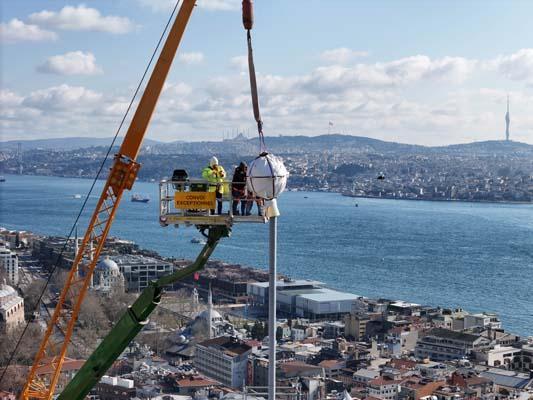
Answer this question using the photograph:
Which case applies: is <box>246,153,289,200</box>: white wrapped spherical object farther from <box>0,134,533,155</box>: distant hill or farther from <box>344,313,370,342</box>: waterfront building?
<box>0,134,533,155</box>: distant hill

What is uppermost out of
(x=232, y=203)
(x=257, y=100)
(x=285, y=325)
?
(x=257, y=100)

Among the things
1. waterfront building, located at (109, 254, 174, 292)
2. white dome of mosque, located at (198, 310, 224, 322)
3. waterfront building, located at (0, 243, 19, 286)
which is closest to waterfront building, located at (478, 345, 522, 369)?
white dome of mosque, located at (198, 310, 224, 322)

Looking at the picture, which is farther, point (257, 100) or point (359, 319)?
point (359, 319)

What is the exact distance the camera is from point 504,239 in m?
50.3

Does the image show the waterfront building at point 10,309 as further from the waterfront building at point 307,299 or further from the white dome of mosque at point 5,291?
the waterfront building at point 307,299

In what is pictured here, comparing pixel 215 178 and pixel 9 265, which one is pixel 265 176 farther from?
pixel 9 265

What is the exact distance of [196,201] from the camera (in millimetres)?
3629

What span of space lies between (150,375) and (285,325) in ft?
28.3

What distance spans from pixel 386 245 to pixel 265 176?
4377 centimetres

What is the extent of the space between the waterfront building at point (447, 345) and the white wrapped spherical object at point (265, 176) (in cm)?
2094

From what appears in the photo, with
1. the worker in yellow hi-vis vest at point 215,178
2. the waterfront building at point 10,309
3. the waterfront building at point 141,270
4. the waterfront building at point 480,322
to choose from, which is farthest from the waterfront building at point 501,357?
the worker in yellow hi-vis vest at point 215,178

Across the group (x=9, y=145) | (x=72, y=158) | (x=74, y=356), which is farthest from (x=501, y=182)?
(x=9, y=145)

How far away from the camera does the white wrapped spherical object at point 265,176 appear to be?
3.14 m

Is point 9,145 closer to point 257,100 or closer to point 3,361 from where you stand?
point 3,361
